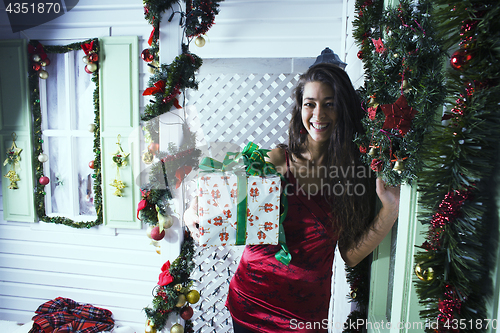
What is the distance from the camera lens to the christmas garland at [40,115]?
2.16 meters

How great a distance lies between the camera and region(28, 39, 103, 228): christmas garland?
2.16m

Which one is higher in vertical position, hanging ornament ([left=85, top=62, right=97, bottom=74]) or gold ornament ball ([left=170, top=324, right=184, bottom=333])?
hanging ornament ([left=85, top=62, right=97, bottom=74])

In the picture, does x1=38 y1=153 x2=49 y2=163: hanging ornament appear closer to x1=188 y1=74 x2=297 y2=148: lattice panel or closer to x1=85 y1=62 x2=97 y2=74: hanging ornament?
x1=85 y1=62 x2=97 y2=74: hanging ornament

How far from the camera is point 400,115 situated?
2.17 ft

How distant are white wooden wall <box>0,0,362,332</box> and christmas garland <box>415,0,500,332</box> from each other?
1.39m

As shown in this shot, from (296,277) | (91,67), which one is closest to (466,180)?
(296,277)

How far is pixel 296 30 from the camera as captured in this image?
1.96m

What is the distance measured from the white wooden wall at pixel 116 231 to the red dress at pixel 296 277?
1.16 meters

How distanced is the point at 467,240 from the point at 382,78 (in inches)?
18.9

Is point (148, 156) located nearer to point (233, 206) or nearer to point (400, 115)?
point (233, 206)

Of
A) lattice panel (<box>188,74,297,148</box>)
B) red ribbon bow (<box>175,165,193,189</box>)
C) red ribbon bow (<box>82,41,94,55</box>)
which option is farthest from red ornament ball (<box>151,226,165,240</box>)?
red ribbon bow (<box>82,41,94,55</box>)

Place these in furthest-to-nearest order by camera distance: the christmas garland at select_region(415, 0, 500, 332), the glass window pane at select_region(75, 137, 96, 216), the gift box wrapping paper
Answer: the glass window pane at select_region(75, 137, 96, 216) → the gift box wrapping paper → the christmas garland at select_region(415, 0, 500, 332)

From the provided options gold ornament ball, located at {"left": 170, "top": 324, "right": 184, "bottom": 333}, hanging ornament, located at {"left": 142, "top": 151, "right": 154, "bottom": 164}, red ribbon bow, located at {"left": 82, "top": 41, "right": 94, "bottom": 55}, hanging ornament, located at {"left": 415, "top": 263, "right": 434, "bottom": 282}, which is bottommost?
gold ornament ball, located at {"left": 170, "top": 324, "right": 184, "bottom": 333}

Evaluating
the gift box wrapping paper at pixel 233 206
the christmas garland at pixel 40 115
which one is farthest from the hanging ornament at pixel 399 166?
the christmas garland at pixel 40 115
